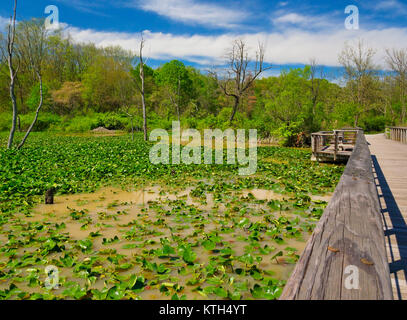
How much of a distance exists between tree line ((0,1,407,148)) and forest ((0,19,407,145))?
0.36ft

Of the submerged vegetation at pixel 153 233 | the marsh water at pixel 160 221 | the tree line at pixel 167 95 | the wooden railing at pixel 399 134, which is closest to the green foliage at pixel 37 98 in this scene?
the tree line at pixel 167 95

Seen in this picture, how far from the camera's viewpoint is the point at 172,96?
135 feet

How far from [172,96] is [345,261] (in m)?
41.6

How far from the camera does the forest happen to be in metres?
22.5

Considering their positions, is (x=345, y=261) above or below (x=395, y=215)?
above

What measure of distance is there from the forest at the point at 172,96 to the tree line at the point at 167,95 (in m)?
0.11

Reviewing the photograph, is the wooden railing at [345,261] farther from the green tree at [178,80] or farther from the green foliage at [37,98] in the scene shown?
the green tree at [178,80]

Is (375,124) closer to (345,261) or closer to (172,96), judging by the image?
(172,96)

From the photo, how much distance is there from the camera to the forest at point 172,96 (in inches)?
885

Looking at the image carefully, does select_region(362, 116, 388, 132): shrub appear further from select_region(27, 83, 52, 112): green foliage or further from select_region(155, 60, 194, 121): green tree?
select_region(27, 83, 52, 112): green foliage

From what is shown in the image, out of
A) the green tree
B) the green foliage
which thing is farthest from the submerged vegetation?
the green tree

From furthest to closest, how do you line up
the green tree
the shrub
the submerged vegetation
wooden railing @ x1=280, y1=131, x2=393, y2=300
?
1. the green tree
2. the shrub
3. the submerged vegetation
4. wooden railing @ x1=280, y1=131, x2=393, y2=300

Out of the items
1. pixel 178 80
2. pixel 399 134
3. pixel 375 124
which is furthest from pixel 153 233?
pixel 178 80

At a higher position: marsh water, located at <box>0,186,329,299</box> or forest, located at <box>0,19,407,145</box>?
forest, located at <box>0,19,407,145</box>
